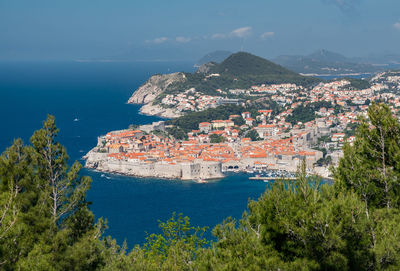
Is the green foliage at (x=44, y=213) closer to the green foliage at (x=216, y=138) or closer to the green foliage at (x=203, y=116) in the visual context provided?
the green foliage at (x=216, y=138)

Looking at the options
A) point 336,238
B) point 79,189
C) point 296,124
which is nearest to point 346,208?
point 336,238

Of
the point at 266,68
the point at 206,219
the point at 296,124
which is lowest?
the point at 206,219

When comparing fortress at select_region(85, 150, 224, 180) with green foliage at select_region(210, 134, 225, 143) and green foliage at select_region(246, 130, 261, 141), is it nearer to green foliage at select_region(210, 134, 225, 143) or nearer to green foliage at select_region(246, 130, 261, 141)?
green foliage at select_region(210, 134, 225, 143)

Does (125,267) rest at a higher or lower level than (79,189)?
lower

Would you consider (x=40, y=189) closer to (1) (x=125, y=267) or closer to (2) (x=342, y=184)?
(1) (x=125, y=267)

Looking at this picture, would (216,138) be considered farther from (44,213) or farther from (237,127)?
(44,213)

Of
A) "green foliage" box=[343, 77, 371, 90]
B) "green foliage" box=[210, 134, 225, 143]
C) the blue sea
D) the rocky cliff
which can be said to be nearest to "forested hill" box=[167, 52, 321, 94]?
the rocky cliff
